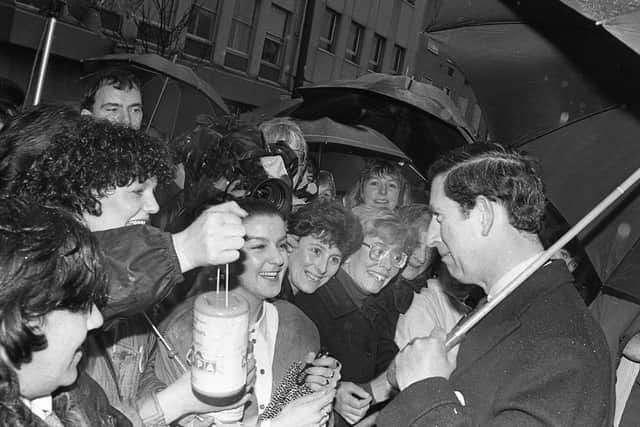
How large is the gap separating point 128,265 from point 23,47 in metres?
14.1

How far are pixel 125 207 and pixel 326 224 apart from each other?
147 centimetres

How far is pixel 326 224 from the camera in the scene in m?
3.65

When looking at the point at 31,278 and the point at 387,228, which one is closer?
the point at 31,278

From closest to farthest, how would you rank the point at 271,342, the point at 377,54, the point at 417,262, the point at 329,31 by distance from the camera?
the point at 271,342
the point at 417,262
the point at 329,31
the point at 377,54

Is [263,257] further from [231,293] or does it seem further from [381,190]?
[381,190]

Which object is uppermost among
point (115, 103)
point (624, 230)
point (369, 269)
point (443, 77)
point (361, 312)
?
point (443, 77)

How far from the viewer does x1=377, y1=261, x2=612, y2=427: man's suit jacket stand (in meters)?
1.96

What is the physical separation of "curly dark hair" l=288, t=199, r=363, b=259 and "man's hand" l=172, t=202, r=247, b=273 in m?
1.59

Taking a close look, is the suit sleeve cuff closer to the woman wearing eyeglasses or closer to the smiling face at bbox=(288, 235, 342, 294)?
the woman wearing eyeglasses

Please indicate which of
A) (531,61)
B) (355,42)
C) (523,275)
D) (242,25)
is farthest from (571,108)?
(355,42)

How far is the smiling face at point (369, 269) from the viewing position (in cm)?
388

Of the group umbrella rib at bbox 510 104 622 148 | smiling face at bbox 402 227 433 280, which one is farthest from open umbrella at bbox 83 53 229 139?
umbrella rib at bbox 510 104 622 148

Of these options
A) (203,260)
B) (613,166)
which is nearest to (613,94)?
(613,166)

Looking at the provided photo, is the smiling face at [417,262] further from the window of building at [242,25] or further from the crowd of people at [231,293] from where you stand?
the window of building at [242,25]
